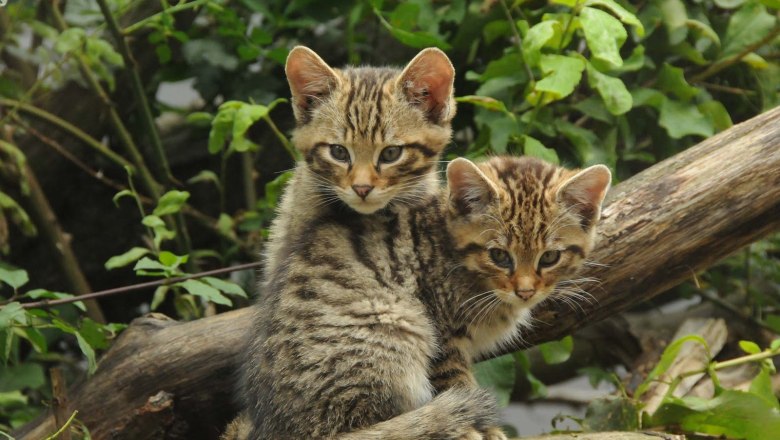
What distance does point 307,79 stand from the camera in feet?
12.9

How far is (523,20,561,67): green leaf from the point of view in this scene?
3668mm

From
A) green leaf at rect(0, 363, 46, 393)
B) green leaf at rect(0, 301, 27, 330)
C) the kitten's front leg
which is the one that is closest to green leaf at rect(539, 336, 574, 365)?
the kitten's front leg

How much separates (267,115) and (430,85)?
102 centimetres

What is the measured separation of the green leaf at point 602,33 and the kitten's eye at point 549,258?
29.4 inches

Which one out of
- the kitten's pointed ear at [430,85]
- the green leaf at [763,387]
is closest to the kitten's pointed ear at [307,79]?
the kitten's pointed ear at [430,85]

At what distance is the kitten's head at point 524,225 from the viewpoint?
135 inches

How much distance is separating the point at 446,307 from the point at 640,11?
2028mm

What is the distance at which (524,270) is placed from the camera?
3428 mm

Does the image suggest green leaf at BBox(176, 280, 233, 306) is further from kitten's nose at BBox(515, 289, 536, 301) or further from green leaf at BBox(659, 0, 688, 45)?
green leaf at BBox(659, 0, 688, 45)

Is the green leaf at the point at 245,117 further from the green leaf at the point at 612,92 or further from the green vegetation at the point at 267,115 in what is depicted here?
the green leaf at the point at 612,92

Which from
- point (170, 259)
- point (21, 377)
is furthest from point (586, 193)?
point (21, 377)

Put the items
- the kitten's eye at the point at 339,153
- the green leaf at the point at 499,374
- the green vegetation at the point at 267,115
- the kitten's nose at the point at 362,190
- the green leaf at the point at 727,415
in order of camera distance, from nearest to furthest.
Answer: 1. the kitten's nose at the point at 362,190
2. the green leaf at the point at 727,415
3. the kitten's eye at the point at 339,153
4. the green vegetation at the point at 267,115
5. the green leaf at the point at 499,374

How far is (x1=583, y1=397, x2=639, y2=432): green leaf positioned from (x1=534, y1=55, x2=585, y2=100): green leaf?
4.27 ft

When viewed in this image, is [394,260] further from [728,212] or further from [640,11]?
[640,11]
